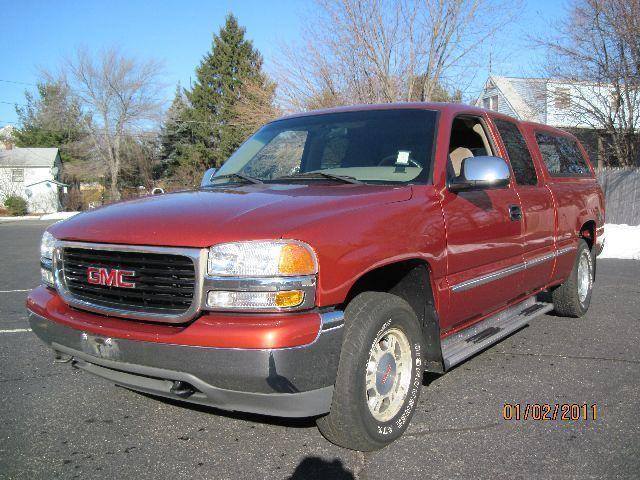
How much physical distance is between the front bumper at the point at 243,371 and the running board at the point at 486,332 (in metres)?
1.17

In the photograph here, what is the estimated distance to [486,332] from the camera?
4.14 metres

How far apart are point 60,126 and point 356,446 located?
59.6 m

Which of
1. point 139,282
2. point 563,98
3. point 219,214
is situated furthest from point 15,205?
point 219,214

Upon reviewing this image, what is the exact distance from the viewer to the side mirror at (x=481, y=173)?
3.55m

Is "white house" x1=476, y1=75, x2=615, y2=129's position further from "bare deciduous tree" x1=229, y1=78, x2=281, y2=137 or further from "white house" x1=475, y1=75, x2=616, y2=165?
"bare deciduous tree" x1=229, y1=78, x2=281, y2=137

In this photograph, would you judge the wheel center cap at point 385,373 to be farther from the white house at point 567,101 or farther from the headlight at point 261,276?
the white house at point 567,101

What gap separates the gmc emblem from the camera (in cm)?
277

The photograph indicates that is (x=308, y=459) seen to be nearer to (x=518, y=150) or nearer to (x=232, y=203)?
(x=232, y=203)

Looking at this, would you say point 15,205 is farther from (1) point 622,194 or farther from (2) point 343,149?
(2) point 343,149

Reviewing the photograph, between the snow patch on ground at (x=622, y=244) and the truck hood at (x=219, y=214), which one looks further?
the snow patch on ground at (x=622, y=244)

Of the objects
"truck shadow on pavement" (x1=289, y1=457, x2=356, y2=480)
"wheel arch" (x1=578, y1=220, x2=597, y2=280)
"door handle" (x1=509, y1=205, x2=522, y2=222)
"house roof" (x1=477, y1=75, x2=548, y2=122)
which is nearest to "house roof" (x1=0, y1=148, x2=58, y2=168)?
"house roof" (x1=477, y1=75, x2=548, y2=122)

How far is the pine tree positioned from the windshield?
42.4 metres

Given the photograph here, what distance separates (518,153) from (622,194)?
671 inches

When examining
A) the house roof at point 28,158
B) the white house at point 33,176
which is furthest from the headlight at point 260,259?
the house roof at point 28,158
